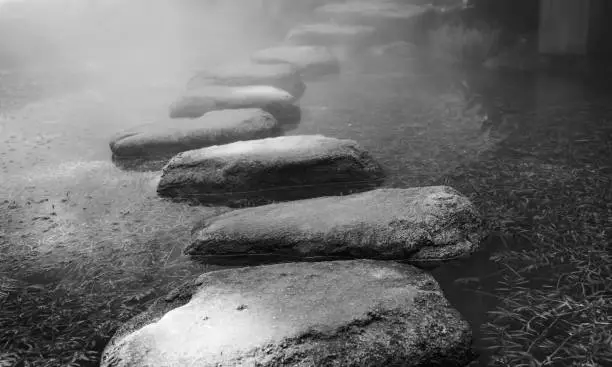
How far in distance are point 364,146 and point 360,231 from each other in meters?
1.68

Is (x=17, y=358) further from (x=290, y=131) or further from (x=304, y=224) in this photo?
(x=290, y=131)

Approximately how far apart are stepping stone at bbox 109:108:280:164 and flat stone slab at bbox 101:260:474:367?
204 centimetres

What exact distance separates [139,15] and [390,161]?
1084 centimetres

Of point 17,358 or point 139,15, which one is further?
point 139,15

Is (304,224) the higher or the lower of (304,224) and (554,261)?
the higher

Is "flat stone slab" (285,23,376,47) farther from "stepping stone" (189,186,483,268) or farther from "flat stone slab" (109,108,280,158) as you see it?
"stepping stone" (189,186,483,268)

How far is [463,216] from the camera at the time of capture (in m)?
2.33

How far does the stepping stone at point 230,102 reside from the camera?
472cm

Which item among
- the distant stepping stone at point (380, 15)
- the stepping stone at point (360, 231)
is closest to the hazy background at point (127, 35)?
the distant stepping stone at point (380, 15)


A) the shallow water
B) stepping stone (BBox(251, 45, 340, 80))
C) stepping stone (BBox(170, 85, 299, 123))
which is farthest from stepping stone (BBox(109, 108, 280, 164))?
stepping stone (BBox(251, 45, 340, 80))

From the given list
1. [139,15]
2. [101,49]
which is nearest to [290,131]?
[101,49]

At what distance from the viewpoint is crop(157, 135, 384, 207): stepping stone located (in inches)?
120

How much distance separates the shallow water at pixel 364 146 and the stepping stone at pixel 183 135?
19 centimetres

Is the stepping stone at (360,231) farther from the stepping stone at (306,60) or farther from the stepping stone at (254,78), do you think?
the stepping stone at (306,60)
